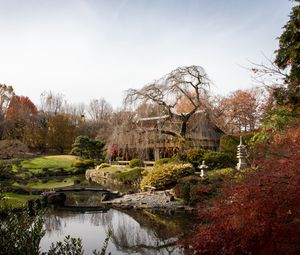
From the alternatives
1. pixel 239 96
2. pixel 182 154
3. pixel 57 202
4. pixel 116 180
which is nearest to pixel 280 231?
pixel 57 202

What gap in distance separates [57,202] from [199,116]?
35.5 ft

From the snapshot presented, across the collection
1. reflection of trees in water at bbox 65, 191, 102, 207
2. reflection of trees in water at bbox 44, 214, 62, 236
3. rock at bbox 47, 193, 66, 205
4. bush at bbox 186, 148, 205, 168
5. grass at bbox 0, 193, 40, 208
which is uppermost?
bush at bbox 186, 148, 205, 168

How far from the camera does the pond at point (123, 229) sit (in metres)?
8.05

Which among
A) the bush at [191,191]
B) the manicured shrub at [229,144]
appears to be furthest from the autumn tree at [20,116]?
the bush at [191,191]

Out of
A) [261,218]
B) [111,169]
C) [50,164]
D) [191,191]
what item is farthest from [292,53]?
[50,164]

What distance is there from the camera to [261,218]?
3.98m

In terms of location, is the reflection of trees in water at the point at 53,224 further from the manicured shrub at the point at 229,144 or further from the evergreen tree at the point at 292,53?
the manicured shrub at the point at 229,144

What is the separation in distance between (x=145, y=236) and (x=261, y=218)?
552cm

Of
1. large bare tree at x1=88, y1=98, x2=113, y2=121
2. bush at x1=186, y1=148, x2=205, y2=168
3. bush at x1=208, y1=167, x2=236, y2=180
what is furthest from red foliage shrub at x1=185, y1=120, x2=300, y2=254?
large bare tree at x1=88, y1=98, x2=113, y2=121

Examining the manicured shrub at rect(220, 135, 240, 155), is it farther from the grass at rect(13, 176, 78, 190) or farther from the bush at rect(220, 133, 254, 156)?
the grass at rect(13, 176, 78, 190)

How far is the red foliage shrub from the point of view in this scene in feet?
12.8

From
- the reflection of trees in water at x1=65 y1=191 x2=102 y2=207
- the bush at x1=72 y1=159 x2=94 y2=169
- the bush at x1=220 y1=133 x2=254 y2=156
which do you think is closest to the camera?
the reflection of trees in water at x1=65 y1=191 x2=102 y2=207

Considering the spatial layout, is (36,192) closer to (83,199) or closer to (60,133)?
(83,199)

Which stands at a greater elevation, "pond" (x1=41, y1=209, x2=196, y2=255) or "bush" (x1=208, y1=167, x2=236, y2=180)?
"bush" (x1=208, y1=167, x2=236, y2=180)
